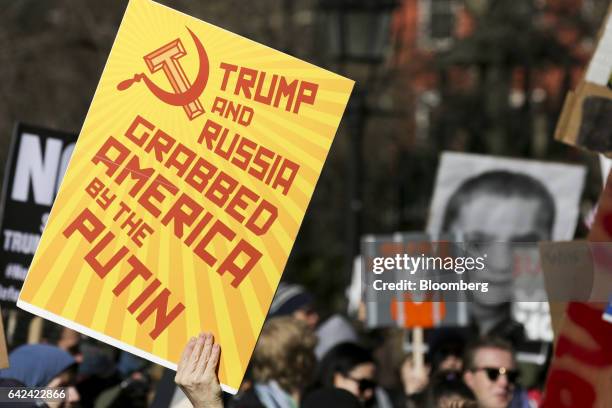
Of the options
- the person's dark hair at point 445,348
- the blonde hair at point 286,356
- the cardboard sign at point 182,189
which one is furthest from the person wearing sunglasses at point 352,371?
the cardboard sign at point 182,189

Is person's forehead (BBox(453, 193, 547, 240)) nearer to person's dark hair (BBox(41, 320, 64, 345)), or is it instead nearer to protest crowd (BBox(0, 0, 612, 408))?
protest crowd (BBox(0, 0, 612, 408))

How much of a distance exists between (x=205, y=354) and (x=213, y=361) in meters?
0.04

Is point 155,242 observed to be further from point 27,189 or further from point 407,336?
point 407,336

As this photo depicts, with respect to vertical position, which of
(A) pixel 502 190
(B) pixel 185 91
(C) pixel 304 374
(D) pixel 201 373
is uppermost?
(B) pixel 185 91

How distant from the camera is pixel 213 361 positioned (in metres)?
3.95

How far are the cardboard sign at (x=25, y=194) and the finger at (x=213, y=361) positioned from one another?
2.32 metres

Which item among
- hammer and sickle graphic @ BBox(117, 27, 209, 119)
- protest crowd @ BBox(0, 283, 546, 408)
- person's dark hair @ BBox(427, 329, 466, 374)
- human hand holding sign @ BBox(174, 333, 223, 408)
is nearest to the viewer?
human hand holding sign @ BBox(174, 333, 223, 408)

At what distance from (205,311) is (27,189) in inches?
98.0

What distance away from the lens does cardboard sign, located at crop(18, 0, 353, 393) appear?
4.04 metres

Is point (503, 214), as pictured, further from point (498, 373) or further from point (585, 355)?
point (585, 355)

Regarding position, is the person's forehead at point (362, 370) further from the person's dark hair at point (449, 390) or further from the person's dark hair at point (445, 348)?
the person's dark hair at point (445, 348)

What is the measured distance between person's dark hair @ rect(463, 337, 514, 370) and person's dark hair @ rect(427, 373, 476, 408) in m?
0.11

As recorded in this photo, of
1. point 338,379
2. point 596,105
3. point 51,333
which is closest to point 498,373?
point 338,379

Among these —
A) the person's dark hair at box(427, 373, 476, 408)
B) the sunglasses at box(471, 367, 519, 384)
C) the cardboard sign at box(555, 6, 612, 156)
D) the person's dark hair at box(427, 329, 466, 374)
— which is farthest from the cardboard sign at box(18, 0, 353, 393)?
the person's dark hair at box(427, 329, 466, 374)
